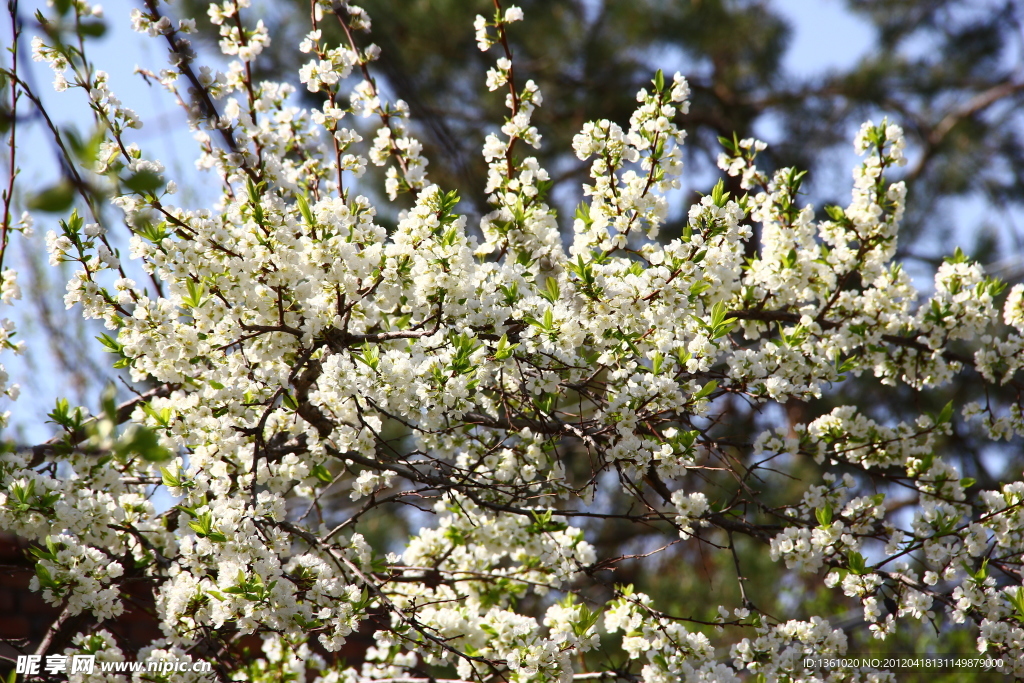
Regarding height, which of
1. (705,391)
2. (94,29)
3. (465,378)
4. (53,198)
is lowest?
(53,198)

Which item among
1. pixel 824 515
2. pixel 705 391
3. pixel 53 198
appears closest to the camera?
pixel 53 198

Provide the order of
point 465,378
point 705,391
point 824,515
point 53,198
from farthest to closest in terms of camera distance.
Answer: point 824,515 → point 705,391 → point 465,378 → point 53,198

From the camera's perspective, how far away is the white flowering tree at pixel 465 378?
6.66 feet

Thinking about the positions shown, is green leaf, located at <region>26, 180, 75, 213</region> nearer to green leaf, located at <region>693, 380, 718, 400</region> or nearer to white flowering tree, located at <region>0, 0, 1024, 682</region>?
white flowering tree, located at <region>0, 0, 1024, 682</region>

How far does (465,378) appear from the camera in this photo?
1.95 meters

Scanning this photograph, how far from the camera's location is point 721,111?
765cm

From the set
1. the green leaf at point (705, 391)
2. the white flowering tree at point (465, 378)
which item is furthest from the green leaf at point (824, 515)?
the green leaf at point (705, 391)

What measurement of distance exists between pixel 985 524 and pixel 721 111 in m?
6.04

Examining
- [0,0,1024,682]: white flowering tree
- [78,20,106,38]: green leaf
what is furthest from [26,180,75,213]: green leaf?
[0,0,1024,682]: white flowering tree

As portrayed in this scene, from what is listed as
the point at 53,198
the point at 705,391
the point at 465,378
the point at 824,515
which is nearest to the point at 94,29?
the point at 53,198

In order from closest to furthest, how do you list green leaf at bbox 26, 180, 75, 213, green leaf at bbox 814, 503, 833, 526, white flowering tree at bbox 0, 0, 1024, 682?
green leaf at bbox 26, 180, 75, 213, white flowering tree at bbox 0, 0, 1024, 682, green leaf at bbox 814, 503, 833, 526

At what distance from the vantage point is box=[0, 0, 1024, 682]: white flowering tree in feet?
6.66

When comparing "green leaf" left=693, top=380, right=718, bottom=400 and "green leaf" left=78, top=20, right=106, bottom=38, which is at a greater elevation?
"green leaf" left=693, top=380, right=718, bottom=400

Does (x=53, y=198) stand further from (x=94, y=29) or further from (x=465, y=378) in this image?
(x=465, y=378)
